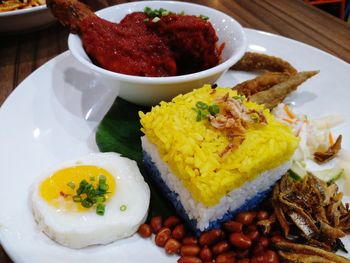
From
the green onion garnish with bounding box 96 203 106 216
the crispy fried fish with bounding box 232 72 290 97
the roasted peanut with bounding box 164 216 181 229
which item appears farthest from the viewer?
the crispy fried fish with bounding box 232 72 290 97

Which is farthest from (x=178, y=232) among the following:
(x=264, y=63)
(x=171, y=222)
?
(x=264, y=63)

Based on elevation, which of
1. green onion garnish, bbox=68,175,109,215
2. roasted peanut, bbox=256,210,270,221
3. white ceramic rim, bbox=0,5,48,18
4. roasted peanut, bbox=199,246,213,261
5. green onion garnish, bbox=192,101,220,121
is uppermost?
green onion garnish, bbox=192,101,220,121

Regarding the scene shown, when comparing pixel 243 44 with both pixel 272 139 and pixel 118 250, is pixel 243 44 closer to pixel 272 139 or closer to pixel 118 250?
pixel 272 139

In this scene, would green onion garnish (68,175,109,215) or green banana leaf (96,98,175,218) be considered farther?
green banana leaf (96,98,175,218)

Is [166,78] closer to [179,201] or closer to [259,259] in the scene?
[179,201]

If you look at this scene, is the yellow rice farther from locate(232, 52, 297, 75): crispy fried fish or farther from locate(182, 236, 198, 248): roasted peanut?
locate(232, 52, 297, 75): crispy fried fish

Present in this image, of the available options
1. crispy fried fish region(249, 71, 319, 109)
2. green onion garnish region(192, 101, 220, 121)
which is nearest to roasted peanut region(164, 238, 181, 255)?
green onion garnish region(192, 101, 220, 121)

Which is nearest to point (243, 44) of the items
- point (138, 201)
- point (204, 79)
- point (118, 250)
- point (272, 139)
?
point (204, 79)
